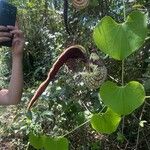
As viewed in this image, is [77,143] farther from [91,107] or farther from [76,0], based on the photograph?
[76,0]

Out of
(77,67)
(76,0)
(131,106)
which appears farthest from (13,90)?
(131,106)

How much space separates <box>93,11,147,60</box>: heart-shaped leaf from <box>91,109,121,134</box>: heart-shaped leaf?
146mm

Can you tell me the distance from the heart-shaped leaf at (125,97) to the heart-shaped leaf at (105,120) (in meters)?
0.06

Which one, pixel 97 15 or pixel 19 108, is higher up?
pixel 97 15

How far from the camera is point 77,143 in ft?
7.72

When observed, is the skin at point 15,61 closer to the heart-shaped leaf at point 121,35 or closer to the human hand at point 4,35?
the human hand at point 4,35

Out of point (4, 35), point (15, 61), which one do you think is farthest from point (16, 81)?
point (4, 35)

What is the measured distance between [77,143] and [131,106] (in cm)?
157

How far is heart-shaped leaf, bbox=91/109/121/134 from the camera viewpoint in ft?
2.92

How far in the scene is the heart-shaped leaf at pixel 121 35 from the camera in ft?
2.60

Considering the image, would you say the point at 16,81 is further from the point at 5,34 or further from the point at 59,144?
the point at 59,144

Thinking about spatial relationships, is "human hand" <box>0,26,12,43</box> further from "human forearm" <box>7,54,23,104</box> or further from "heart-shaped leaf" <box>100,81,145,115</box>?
"heart-shaped leaf" <box>100,81,145,115</box>

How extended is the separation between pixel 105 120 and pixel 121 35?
0.18 m

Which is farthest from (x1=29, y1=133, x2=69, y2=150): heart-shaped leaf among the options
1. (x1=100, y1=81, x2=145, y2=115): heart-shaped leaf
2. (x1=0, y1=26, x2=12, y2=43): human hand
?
(x1=0, y1=26, x2=12, y2=43): human hand
